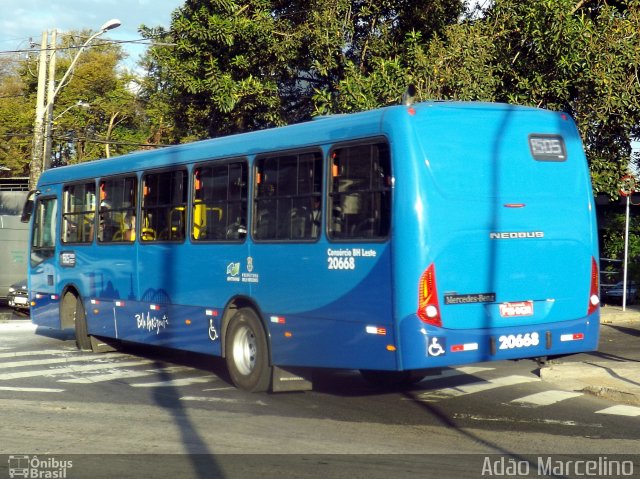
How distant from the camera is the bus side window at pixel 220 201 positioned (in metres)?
12.0

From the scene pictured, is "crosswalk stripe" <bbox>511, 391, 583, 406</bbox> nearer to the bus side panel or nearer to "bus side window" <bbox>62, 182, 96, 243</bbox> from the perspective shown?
the bus side panel

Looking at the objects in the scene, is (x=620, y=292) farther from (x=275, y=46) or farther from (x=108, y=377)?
(x=108, y=377)

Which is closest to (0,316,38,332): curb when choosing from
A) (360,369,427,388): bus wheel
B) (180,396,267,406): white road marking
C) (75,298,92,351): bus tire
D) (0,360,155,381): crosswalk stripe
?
(75,298,92,351): bus tire

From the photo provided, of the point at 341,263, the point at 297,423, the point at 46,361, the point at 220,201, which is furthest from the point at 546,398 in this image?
the point at 46,361

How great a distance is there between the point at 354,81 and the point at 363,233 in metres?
9.42

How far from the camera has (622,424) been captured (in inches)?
386

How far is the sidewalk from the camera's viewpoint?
11.4 metres

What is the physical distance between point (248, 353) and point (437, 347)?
329cm

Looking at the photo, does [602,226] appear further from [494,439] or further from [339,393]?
[494,439]

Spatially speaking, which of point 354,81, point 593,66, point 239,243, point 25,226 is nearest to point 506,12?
point 593,66

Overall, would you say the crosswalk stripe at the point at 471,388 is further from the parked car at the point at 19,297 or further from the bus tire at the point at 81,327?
the parked car at the point at 19,297

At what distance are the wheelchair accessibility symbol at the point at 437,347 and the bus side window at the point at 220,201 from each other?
3.39 m

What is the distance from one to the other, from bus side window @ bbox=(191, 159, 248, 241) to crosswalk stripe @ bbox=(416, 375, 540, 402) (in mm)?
3006

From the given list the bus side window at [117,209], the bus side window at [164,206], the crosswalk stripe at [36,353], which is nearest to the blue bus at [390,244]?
the bus side window at [164,206]
